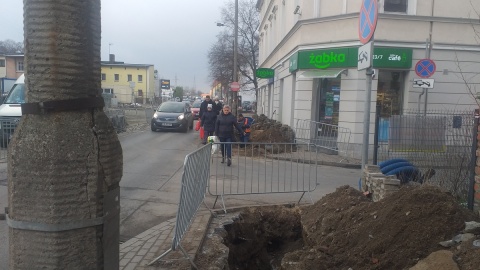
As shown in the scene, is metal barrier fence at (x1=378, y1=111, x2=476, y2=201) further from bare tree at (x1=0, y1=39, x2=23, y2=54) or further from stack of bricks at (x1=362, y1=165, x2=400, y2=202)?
bare tree at (x1=0, y1=39, x2=23, y2=54)

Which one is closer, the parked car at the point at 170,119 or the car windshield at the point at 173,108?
the parked car at the point at 170,119

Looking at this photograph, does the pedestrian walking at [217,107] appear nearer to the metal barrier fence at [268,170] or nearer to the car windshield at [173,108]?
the car windshield at [173,108]

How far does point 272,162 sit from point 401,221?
13.1ft

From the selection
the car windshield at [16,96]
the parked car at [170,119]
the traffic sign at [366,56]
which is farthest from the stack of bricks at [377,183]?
the parked car at [170,119]

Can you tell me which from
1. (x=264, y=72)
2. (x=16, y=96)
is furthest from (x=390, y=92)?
A: (x=16, y=96)

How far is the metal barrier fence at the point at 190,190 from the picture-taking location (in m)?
4.26

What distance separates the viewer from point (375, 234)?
4.42 meters

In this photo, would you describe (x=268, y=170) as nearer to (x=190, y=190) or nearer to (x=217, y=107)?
(x=190, y=190)

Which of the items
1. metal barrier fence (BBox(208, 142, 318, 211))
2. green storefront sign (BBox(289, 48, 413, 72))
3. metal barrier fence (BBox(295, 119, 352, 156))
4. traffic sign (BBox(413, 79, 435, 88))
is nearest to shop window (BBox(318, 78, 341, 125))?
metal barrier fence (BBox(295, 119, 352, 156))

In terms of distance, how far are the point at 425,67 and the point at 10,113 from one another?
44.7ft

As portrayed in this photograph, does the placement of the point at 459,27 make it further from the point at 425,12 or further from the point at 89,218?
the point at 89,218

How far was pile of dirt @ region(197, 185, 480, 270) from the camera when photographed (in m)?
4.03

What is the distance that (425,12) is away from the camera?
1466 centimetres

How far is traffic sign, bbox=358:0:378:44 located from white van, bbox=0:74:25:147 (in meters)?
9.47
